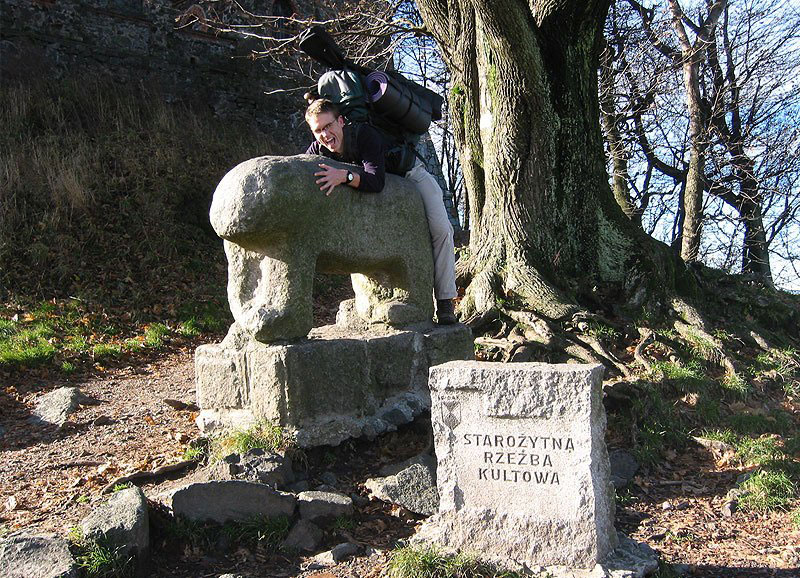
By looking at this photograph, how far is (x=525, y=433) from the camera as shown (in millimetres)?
3318

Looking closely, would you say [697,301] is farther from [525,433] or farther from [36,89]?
[36,89]

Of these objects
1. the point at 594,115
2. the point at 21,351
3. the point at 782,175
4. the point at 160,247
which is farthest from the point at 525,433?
the point at 782,175

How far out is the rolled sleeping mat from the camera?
510 cm

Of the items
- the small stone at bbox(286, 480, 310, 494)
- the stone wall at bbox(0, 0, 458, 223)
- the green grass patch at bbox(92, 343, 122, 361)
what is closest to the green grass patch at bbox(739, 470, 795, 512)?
the small stone at bbox(286, 480, 310, 494)

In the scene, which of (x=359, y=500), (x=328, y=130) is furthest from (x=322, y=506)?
(x=328, y=130)

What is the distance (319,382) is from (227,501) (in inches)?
36.5

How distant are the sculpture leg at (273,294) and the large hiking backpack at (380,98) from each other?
1174 mm

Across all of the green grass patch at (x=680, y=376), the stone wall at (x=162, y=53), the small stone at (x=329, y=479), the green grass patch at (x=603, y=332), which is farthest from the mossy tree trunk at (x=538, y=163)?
the stone wall at (x=162, y=53)

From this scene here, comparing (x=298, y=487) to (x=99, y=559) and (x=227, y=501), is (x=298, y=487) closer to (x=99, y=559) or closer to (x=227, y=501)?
(x=227, y=501)

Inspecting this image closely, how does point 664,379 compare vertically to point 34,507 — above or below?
above

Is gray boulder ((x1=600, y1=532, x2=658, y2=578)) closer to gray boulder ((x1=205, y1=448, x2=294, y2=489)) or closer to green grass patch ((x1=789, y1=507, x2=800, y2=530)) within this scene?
green grass patch ((x1=789, y1=507, x2=800, y2=530))

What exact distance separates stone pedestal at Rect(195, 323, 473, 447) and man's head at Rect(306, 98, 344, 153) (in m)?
1.28

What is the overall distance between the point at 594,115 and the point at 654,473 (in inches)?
153

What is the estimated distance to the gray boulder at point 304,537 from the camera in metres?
3.74
